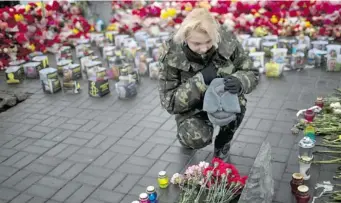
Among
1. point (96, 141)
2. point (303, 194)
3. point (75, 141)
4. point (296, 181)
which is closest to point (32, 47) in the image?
point (75, 141)

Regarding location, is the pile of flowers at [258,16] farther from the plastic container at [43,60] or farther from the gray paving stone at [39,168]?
the gray paving stone at [39,168]

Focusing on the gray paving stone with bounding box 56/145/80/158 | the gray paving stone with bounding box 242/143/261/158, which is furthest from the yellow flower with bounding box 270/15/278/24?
the gray paving stone with bounding box 56/145/80/158

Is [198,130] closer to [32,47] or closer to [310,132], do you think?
[310,132]

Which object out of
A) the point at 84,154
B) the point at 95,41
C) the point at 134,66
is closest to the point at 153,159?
the point at 84,154

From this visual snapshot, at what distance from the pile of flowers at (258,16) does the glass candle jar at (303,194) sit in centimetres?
431

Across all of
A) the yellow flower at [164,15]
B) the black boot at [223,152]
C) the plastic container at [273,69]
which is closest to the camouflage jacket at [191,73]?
the black boot at [223,152]

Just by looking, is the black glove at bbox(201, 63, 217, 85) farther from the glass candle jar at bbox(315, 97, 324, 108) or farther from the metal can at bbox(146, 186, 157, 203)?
the glass candle jar at bbox(315, 97, 324, 108)

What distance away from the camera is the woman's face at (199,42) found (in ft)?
10.7

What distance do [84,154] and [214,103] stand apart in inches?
61.3

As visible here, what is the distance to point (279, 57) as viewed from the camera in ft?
19.6

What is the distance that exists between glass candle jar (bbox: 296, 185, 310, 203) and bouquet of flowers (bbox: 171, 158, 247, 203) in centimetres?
41

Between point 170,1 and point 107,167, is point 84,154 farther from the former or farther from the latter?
point 170,1

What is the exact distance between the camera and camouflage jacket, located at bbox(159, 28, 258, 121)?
11.3 feet

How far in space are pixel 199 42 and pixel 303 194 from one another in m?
1.38
